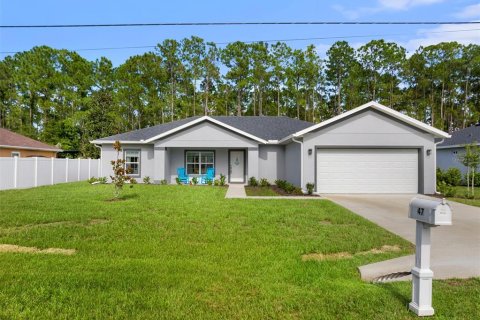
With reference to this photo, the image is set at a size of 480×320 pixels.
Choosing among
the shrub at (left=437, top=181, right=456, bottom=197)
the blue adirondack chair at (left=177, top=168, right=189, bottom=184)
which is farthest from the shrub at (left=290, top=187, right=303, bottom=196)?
the blue adirondack chair at (left=177, top=168, right=189, bottom=184)

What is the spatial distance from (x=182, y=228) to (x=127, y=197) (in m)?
6.25

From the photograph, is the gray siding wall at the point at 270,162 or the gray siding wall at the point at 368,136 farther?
the gray siding wall at the point at 270,162

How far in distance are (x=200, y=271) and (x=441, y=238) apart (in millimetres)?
5078

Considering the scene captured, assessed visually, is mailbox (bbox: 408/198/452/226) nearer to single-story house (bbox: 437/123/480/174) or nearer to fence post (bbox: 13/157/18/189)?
fence post (bbox: 13/157/18/189)

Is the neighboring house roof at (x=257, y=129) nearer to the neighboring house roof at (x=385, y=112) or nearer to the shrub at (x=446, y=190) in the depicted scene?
the neighboring house roof at (x=385, y=112)

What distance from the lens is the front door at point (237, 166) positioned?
21172 mm

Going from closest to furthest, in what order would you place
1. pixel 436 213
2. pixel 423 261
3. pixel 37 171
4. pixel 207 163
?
1. pixel 436 213
2. pixel 423 261
3. pixel 37 171
4. pixel 207 163

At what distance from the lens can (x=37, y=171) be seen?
17.6 meters

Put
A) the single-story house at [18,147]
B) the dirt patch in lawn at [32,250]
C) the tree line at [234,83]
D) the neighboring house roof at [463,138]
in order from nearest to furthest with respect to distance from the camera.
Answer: the dirt patch in lawn at [32,250] < the neighboring house roof at [463,138] < the single-story house at [18,147] < the tree line at [234,83]

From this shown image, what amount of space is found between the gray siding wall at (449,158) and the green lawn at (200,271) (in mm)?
17951

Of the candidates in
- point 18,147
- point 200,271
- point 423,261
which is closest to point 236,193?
point 200,271

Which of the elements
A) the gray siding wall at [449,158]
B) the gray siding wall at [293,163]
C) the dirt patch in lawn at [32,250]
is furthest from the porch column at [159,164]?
the gray siding wall at [449,158]

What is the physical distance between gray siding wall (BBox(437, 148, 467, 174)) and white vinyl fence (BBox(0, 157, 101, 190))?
2453cm

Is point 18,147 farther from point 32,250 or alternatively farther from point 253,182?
point 32,250
